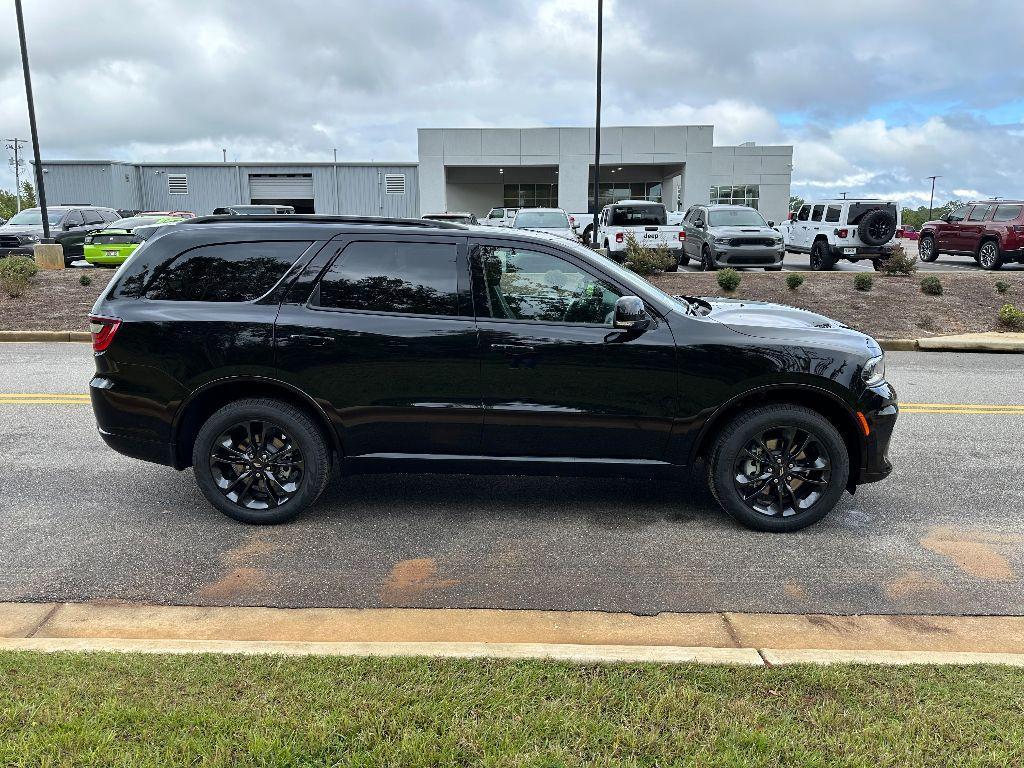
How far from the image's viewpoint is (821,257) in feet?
71.5

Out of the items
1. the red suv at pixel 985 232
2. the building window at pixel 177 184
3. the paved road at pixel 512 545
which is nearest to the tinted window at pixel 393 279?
the paved road at pixel 512 545

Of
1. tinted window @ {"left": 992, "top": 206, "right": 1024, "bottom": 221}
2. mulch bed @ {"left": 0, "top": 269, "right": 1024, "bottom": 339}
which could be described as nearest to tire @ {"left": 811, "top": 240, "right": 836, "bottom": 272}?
mulch bed @ {"left": 0, "top": 269, "right": 1024, "bottom": 339}

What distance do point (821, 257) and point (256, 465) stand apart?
2012 cm

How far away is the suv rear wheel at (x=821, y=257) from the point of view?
21578mm

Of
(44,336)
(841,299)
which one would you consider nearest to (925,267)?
(841,299)

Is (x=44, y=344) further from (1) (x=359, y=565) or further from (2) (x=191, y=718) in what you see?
(2) (x=191, y=718)

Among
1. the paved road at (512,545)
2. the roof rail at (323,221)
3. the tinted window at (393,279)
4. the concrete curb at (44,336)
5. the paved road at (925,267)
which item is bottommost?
the paved road at (512,545)

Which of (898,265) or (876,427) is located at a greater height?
(898,265)

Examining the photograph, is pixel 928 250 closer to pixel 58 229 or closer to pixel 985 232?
pixel 985 232

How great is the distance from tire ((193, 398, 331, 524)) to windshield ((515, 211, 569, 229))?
55.9 feet

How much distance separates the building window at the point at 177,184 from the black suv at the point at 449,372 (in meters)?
50.3

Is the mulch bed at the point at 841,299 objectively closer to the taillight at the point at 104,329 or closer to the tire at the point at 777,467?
the tire at the point at 777,467

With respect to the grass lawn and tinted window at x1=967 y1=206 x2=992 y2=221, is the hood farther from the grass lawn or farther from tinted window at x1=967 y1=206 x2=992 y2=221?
tinted window at x1=967 y1=206 x2=992 y2=221

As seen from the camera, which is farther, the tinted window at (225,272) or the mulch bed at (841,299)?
the mulch bed at (841,299)
